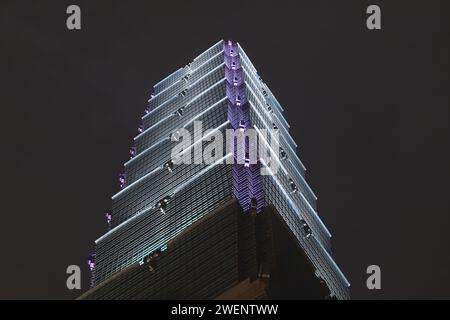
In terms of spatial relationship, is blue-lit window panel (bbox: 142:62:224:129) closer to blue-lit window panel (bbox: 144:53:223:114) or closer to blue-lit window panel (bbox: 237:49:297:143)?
blue-lit window panel (bbox: 144:53:223:114)

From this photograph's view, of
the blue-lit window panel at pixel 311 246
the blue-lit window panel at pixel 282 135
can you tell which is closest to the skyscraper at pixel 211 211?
the blue-lit window panel at pixel 311 246

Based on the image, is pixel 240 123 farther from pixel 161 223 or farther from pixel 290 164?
pixel 290 164

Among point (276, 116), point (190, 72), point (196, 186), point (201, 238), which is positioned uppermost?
point (190, 72)

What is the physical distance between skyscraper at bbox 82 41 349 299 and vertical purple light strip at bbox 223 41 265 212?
0.11 metres

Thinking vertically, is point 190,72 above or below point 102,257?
above

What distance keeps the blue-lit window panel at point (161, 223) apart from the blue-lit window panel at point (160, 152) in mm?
9692

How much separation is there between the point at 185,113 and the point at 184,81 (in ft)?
46.6

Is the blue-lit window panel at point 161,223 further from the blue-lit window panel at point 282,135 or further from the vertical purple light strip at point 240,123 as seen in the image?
the blue-lit window panel at point 282,135

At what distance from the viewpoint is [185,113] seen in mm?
86500

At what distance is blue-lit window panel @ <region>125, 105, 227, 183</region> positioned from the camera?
247 ft
